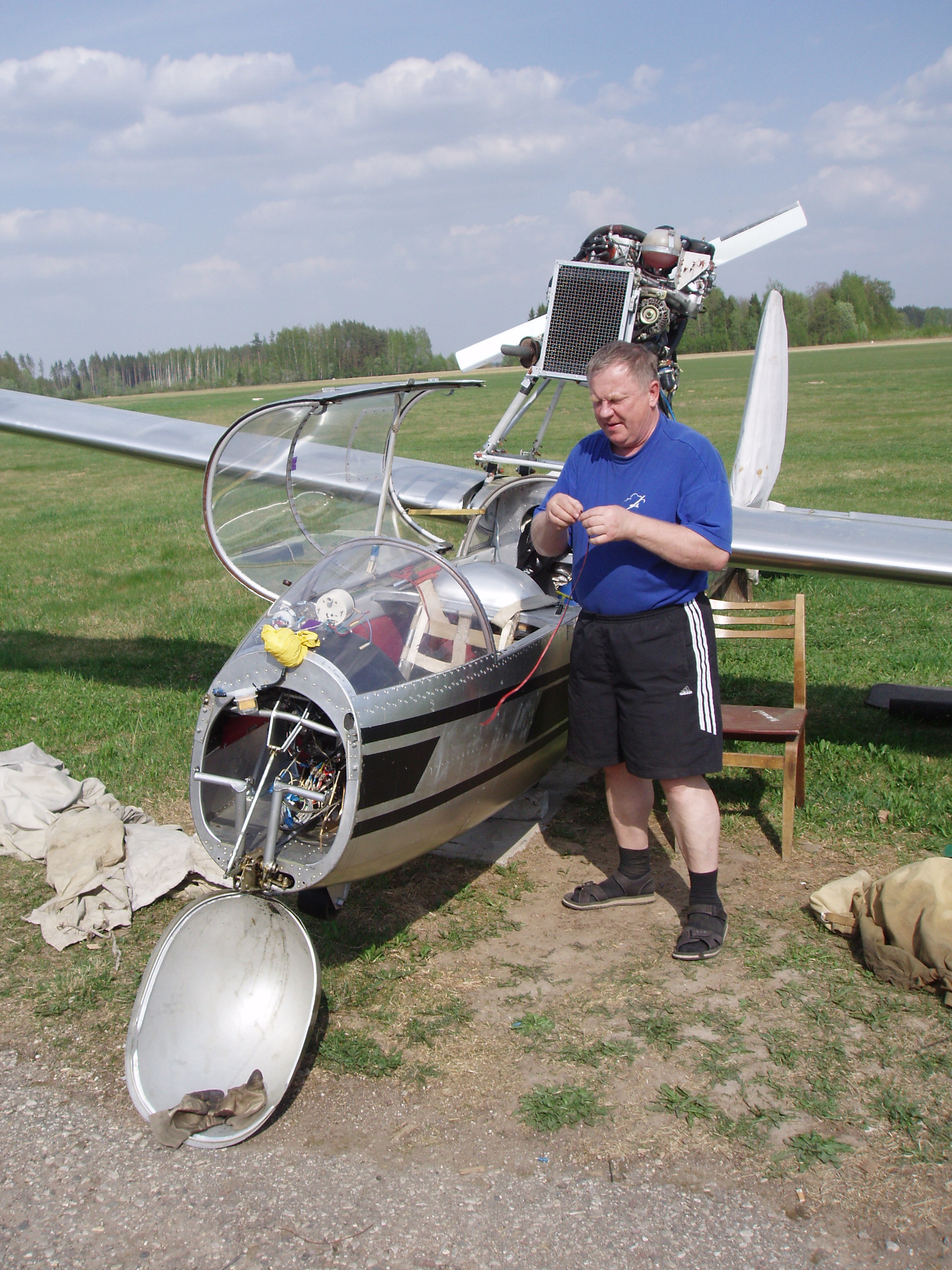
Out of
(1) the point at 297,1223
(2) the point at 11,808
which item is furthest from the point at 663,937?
(2) the point at 11,808

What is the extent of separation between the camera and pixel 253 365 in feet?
287

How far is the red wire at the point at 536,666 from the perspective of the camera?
378 centimetres

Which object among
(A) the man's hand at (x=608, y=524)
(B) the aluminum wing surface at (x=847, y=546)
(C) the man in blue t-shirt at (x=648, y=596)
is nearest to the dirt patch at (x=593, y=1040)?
(C) the man in blue t-shirt at (x=648, y=596)

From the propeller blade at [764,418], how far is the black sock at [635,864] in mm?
4008

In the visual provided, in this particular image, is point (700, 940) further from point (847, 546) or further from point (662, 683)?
point (847, 546)

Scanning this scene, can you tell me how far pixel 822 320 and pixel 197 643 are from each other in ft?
310

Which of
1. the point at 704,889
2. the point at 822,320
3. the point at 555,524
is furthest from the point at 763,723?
the point at 822,320

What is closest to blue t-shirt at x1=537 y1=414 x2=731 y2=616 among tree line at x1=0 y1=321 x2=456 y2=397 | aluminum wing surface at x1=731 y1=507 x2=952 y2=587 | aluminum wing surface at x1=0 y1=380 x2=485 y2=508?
aluminum wing surface at x1=731 y1=507 x2=952 y2=587

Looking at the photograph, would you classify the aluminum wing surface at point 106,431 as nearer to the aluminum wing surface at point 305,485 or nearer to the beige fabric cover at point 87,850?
the aluminum wing surface at point 305,485

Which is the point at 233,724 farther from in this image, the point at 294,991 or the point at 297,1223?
the point at 297,1223

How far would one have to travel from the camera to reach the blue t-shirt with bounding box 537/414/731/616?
356 cm

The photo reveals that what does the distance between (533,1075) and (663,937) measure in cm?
103

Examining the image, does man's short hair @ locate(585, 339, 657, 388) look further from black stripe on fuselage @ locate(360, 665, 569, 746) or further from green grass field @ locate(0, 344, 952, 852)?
black stripe on fuselage @ locate(360, 665, 569, 746)

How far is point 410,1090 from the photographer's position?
3193mm
